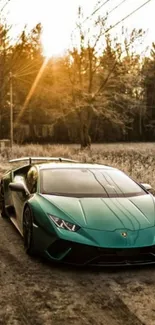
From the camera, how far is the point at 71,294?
4.07m

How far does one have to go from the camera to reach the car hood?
4906mm

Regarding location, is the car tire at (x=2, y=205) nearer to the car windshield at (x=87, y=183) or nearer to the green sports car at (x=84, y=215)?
the green sports car at (x=84, y=215)

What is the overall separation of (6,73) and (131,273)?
33.0 m

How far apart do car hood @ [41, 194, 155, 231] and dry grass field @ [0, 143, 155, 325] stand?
0.52 meters

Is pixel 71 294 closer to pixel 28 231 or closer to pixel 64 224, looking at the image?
pixel 64 224

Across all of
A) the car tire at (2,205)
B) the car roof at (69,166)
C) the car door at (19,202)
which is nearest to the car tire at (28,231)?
the car door at (19,202)

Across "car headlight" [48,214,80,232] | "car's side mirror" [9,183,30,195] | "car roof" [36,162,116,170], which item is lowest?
"car headlight" [48,214,80,232]

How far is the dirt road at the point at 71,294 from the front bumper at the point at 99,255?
0.45 feet

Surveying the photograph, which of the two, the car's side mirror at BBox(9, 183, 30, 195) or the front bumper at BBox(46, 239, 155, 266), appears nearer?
the front bumper at BBox(46, 239, 155, 266)

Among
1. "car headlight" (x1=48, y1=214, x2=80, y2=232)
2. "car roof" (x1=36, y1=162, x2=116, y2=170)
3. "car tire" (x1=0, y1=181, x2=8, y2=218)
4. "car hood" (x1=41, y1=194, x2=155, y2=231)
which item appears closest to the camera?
"car headlight" (x1=48, y1=214, x2=80, y2=232)

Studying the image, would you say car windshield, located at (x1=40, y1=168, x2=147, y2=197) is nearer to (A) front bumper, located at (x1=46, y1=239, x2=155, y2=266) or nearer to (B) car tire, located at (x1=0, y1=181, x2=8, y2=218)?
(A) front bumper, located at (x1=46, y1=239, x2=155, y2=266)

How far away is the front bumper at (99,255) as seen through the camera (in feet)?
15.1

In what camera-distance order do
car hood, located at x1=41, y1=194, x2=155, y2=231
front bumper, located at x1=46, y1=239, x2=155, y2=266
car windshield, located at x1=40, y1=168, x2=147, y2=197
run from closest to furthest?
front bumper, located at x1=46, y1=239, x2=155, y2=266 < car hood, located at x1=41, y1=194, x2=155, y2=231 < car windshield, located at x1=40, y1=168, x2=147, y2=197

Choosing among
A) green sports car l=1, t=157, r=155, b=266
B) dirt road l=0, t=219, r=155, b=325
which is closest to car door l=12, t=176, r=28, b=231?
green sports car l=1, t=157, r=155, b=266
